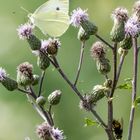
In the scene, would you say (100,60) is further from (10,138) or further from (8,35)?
(8,35)

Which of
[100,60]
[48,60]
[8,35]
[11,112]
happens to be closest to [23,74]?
[48,60]

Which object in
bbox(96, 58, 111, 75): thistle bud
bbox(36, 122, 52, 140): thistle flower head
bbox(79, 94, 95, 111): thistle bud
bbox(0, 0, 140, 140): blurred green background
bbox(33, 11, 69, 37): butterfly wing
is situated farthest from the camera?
bbox(0, 0, 140, 140): blurred green background

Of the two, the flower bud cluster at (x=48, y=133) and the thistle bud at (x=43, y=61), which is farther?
the thistle bud at (x=43, y=61)

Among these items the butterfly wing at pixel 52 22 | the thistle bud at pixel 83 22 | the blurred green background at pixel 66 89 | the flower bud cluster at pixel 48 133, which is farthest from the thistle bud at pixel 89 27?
the blurred green background at pixel 66 89

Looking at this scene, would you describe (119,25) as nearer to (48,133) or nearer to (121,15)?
(121,15)

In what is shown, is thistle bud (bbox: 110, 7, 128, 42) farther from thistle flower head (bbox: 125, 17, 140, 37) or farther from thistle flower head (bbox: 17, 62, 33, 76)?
thistle flower head (bbox: 17, 62, 33, 76)

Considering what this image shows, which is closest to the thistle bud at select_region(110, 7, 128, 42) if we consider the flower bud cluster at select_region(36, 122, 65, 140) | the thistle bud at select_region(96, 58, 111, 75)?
the thistle bud at select_region(96, 58, 111, 75)

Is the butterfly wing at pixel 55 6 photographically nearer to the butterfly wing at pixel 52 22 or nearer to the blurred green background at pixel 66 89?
the butterfly wing at pixel 52 22

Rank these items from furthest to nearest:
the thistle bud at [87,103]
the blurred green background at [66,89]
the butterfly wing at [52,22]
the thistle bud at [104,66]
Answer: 1. the blurred green background at [66,89]
2. the butterfly wing at [52,22]
3. the thistle bud at [104,66]
4. the thistle bud at [87,103]
